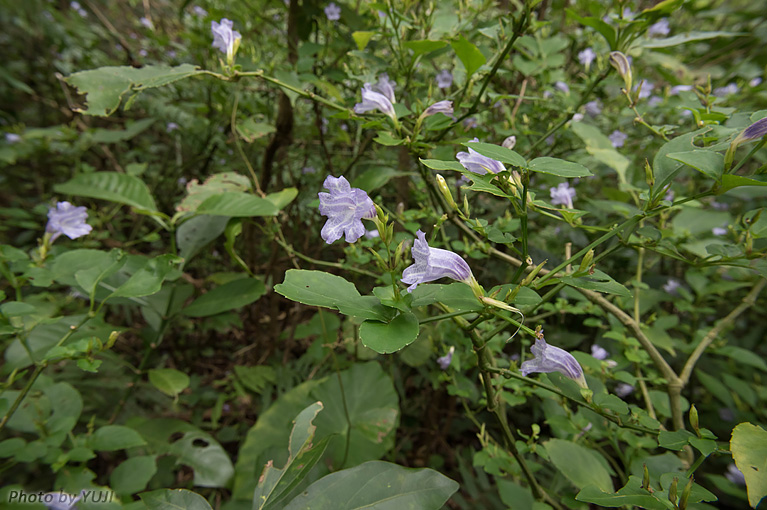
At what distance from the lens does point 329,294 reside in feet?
1.60

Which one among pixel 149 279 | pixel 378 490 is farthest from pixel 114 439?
pixel 378 490

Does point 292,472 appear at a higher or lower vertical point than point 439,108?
lower

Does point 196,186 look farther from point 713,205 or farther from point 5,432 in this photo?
point 713,205

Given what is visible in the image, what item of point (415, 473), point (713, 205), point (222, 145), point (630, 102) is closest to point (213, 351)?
point (222, 145)

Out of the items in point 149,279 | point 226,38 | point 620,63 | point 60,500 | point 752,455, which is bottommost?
point 60,500

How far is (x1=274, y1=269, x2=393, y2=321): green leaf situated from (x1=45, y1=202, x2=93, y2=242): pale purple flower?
0.97 m

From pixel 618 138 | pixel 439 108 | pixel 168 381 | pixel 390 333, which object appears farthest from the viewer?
pixel 618 138

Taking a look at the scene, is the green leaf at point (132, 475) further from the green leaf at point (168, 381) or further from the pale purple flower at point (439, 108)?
the pale purple flower at point (439, 108)

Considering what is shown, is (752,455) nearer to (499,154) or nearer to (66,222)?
(499,154)

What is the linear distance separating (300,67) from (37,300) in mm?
1216

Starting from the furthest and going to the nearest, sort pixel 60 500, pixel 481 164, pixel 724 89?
pixel 724 89
pixel 60 500
pixel 481 164

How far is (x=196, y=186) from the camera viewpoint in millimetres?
1161

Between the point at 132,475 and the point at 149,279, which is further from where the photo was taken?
the point at 132,475

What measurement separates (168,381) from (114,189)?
24.0 inches
